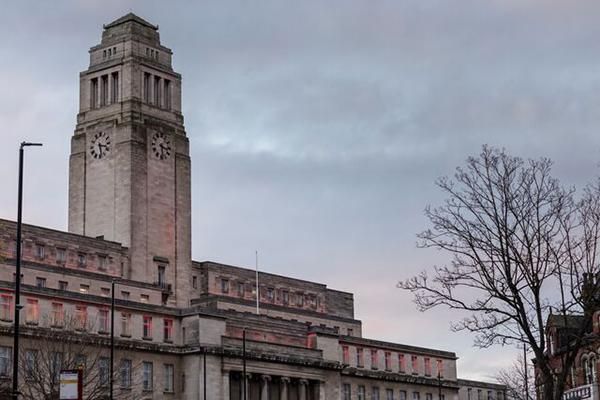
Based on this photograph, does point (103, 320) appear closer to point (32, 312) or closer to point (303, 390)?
point (32, 312)

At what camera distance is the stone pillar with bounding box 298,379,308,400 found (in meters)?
123

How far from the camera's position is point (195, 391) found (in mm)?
110812

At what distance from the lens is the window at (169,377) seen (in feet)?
363

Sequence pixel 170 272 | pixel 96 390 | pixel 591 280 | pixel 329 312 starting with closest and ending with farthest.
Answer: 1. pixel 591 280
2. pixel 96 390
3. pixel 170 272
4. pixel 329 312

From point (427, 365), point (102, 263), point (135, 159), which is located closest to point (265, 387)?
point (102, 263)

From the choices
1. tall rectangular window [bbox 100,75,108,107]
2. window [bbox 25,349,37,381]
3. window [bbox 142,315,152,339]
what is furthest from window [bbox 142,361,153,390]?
tall rectangular window [bbox 100,75,108,107]

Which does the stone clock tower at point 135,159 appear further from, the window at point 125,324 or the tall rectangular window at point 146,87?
the window at point 125,324

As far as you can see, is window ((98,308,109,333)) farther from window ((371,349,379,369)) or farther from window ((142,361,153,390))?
window ((371,349,379,369))

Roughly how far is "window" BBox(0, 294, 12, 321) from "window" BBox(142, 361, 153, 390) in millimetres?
14346

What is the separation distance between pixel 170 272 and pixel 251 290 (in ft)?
51.9

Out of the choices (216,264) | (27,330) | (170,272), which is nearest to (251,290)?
(216,264)

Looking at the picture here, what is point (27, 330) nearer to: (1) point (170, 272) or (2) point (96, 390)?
(2) point (96, 390)

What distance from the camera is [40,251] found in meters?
115

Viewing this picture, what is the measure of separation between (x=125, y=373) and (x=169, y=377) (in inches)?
324
